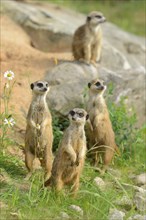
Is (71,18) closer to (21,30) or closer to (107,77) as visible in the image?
(21,30)

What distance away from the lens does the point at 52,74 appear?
29.3 feet

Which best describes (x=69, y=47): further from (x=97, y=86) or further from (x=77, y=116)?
(x=77, y=116)

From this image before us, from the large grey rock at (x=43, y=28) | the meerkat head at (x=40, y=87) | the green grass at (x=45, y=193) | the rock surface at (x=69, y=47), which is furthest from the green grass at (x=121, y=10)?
the meerkat head at (x=40, y=87)

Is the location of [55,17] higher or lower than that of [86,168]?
higher

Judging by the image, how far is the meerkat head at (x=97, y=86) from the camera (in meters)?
7.96

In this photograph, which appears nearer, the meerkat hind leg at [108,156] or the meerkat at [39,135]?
the meerkat at [39,135]

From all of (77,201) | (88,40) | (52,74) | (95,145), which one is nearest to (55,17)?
(88,40)

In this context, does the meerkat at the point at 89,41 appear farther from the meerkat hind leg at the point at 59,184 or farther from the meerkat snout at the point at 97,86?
the meerkat hind leg at the point at 59,184

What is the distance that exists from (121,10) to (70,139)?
10789 mm

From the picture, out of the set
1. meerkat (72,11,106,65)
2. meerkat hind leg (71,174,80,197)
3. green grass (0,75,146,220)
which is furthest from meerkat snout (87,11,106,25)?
meerkat hind leg (71,174,80,197)

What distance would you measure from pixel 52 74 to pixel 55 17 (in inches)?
98.7

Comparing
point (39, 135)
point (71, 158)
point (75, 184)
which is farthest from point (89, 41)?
point (75, 184)

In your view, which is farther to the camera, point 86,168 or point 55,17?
point 55,17

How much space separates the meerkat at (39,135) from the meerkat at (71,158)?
1.48 ft
